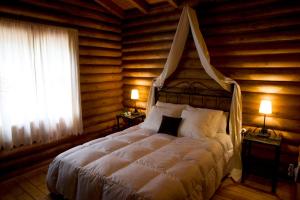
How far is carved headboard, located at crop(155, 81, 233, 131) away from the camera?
3.54 metres

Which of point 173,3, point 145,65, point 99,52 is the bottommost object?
point 145,65

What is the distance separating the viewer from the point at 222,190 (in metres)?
2.80

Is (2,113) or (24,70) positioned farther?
(24,70)

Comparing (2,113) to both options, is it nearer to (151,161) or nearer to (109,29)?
(151,161)

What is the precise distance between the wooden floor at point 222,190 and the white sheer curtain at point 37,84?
1.81 feet

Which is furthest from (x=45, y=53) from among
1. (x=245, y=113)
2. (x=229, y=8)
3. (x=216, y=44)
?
(x=245, y=113)

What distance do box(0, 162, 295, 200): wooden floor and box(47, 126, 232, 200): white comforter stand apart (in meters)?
0.28

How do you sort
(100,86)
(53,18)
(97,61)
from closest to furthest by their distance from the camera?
(53,18)
(97,61)
(100,86)

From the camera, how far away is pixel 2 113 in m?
2.89

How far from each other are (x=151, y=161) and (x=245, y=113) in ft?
6.29

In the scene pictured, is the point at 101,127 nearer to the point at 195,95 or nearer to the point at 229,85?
the point at 195,95

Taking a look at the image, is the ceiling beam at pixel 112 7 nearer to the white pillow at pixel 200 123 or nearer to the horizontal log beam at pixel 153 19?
the horizontal log beam at pixel 153 19

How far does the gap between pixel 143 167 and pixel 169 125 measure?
1206mm

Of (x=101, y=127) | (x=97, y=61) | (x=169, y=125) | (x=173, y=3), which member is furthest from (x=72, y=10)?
(x=169, y=125)
